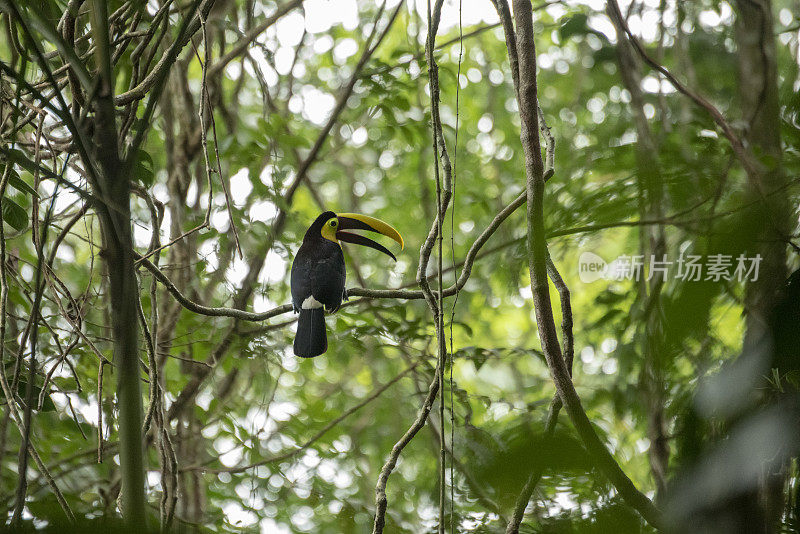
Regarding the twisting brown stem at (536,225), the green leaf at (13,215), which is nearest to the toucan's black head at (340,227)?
the green leaf at (13,215)

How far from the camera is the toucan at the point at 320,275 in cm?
194

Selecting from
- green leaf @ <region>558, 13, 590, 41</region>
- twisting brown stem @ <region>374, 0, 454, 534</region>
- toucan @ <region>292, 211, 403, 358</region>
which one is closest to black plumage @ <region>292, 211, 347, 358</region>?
toucan @ <region>292, 211, 403, 358</region>

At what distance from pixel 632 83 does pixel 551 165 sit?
34cm

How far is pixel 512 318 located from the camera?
178 inches

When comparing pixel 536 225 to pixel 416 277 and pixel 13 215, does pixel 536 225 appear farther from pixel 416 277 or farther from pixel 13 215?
pixel 13 215

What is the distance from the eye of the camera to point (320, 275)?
2.15m

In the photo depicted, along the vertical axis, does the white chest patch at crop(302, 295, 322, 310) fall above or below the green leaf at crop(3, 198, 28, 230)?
above

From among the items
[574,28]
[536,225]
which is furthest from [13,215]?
[574,28]

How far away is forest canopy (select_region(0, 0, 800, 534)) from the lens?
0.35 meters

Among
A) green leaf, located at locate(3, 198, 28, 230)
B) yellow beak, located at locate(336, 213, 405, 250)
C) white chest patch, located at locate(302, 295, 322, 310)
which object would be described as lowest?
green leaf, located at locate(3, 198, 28, 230)

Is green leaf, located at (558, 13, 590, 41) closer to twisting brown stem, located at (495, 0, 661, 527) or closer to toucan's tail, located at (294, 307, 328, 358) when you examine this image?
twisting brown stem, located at (495, 0, 661, 527)

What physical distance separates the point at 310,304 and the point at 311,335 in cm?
14

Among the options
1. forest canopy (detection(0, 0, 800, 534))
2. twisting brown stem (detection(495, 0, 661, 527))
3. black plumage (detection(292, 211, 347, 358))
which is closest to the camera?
forest canopy (detection(0, 0, 800, 534))

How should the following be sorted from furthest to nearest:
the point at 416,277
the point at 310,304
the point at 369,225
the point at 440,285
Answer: the point at 369,225, the point at 310,304, the point at 416,277, the point at 440,285
